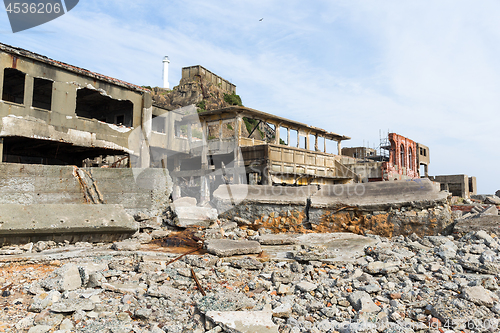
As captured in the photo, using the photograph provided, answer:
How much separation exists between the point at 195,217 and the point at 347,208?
147 inches

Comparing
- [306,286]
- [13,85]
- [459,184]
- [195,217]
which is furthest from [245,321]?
[459,184]

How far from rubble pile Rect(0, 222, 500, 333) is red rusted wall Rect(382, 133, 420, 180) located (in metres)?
22.0

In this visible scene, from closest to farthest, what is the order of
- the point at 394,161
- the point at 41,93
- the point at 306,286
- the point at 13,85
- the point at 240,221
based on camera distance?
the point at 306,286 → the point at 240,221 → the point at 13,85 → the point at 41,93 → the point at 394,161

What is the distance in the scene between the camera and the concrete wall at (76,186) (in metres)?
7.51

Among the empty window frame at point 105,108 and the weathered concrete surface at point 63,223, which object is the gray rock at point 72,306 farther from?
the empty window frame at point 105,108

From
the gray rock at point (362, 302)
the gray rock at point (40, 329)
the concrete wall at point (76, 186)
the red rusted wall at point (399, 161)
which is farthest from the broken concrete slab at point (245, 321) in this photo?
the red rusted wall at point (399, 161)

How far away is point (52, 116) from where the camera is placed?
45.8 ft

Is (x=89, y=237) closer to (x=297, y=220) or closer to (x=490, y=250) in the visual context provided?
(x=297, y=220)

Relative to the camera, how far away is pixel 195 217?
8148mm

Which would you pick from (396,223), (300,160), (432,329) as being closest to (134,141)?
(300,160)

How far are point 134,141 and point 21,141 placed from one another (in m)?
4.96

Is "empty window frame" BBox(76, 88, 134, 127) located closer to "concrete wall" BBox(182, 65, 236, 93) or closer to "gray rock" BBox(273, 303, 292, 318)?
"gray rock" BBox(273, 303, 292, 318)

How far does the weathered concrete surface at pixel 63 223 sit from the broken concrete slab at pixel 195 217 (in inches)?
53.5

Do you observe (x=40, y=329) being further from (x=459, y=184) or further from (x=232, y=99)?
(x=232, y=99)
